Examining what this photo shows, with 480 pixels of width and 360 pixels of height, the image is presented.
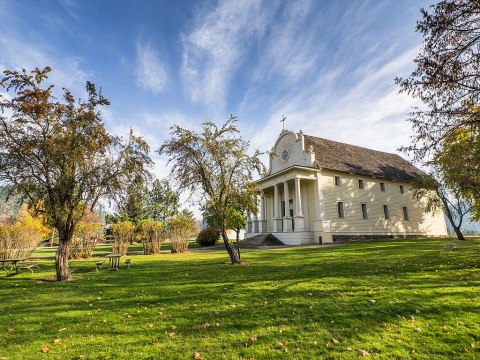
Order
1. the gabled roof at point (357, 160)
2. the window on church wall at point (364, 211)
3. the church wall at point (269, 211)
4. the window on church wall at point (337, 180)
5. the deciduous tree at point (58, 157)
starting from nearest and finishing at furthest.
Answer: the deciduous tree at point (58, 157) → the window on church wall at point (337, 180) → the gabled roof at point (357, 160) → the window on church wall at point (364, 211) → the church wall at point (269, 211)

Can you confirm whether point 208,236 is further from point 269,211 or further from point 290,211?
point 290,211

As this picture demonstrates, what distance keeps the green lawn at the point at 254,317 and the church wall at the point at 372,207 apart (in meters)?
18.0

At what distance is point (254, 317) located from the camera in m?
5.30

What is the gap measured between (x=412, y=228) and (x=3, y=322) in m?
36.8

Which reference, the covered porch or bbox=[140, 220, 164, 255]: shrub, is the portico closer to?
the covered porch

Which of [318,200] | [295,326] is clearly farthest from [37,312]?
[318,200]

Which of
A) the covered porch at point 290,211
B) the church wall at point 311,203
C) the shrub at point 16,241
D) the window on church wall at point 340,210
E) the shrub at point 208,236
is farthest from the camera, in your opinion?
the shrub at point 208,236

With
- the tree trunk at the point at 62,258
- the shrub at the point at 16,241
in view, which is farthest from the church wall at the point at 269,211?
the tree trunk at the point at 62,258

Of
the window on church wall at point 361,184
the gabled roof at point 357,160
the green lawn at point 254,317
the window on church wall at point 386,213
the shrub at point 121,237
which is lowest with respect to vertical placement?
the green lawn at point 254,317

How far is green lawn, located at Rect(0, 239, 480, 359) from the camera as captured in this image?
411 cm

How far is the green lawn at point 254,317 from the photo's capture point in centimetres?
411

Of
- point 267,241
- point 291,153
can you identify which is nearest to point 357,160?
point 291,153

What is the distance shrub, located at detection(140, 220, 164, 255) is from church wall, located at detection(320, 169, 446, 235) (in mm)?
15795

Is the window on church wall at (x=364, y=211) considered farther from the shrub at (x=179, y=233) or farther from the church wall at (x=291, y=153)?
the shrub at (x=179, y=233)
